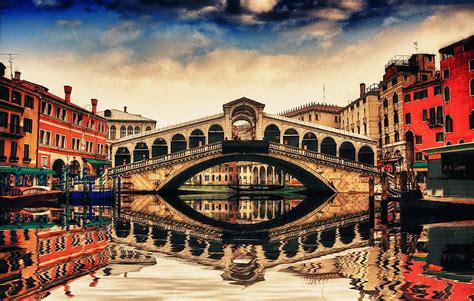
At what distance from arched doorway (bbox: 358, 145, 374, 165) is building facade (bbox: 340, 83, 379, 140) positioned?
8.54 m

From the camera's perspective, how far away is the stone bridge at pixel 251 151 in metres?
35.2

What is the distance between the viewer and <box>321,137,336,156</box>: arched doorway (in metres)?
43.9

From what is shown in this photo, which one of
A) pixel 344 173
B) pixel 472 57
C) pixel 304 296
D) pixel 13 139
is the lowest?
pixel 304 296

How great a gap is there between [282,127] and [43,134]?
956 inches

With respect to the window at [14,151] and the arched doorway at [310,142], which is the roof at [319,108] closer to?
the arched doorway at [310,142]

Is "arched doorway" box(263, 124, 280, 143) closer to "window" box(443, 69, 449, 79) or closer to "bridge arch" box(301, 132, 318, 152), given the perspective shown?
"bridge arch" box(301, 132, 318, 152)

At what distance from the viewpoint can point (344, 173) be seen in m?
35.9

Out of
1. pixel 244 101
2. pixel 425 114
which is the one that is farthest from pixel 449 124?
pixel 244 101

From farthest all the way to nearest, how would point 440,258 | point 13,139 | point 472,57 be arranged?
point 472,57 < point 13,139 < point 440,258

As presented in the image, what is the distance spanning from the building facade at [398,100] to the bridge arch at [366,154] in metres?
1.18

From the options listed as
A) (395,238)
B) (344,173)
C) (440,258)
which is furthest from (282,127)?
(440,258)

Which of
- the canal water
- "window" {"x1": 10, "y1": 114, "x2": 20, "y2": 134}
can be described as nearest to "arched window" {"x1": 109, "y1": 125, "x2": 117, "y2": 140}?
"window" {"x1": 10, "y1": 114, "x2": 20, "y2": 134}

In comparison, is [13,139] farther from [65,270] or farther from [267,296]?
[267,296]

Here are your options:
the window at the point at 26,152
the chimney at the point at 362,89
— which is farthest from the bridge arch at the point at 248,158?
the chimney at the point at 362,89
